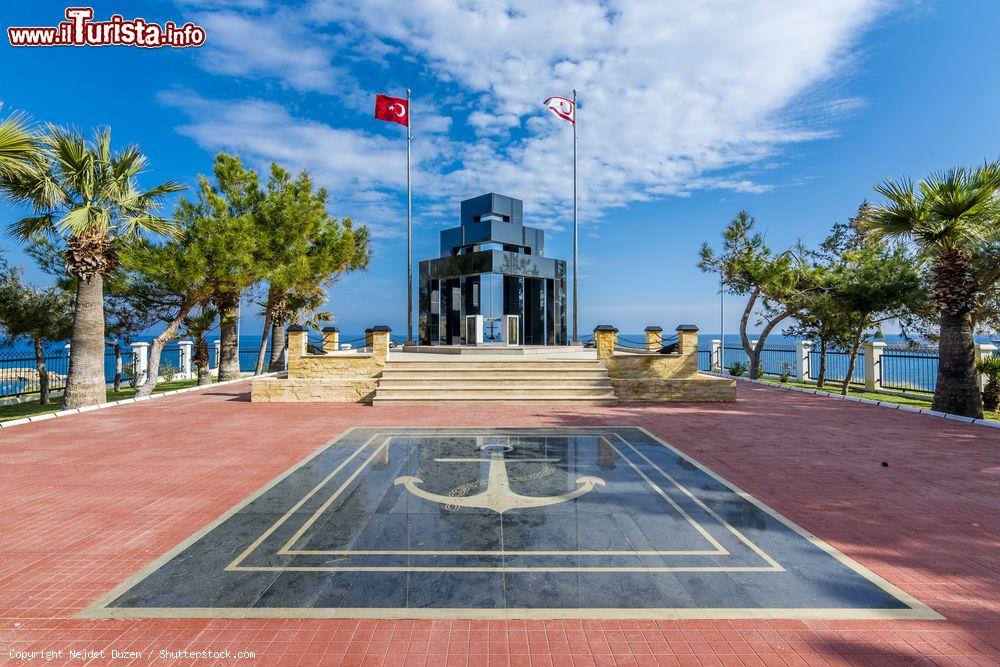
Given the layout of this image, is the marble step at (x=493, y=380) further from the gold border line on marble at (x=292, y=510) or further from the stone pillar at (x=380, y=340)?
the gold border line on marble at (x=292, y=510)

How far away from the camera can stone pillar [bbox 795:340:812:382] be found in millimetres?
21103

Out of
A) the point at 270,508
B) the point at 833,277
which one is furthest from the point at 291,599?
the point at 833,277

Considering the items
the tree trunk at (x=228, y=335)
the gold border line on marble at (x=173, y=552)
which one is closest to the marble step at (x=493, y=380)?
the gold border line on marble at (x=173, y=552)

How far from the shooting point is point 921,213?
11.0 metres

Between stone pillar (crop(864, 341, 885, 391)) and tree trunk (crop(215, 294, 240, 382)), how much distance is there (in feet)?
89.1

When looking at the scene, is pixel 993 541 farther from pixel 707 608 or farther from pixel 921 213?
pixel 921 213

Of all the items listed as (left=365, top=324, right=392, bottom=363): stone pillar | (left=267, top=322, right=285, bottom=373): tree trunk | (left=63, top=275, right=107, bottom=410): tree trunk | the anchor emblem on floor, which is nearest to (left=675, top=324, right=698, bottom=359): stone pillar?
the anchor emblem on floor

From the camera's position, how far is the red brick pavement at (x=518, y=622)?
274 cm

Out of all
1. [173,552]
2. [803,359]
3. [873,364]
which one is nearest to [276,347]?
[173,552]

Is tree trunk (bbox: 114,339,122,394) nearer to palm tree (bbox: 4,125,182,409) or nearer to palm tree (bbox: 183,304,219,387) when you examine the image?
palm tree (bbox: 183,304,219,387)

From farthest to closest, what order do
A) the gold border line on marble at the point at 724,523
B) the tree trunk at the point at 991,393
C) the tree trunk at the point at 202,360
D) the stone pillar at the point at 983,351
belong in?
the tree trunk at the point at 202,360
the stone pillar at the point at 983,351
the tree trunk at the point at 991,393
the gold border line on marble at the point at 724,523

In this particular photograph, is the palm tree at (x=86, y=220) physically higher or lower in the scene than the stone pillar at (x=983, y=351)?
higher

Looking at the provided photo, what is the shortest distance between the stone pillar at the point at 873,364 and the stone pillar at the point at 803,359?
8.65 feet

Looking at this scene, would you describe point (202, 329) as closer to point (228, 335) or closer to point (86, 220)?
point (228, 335)
